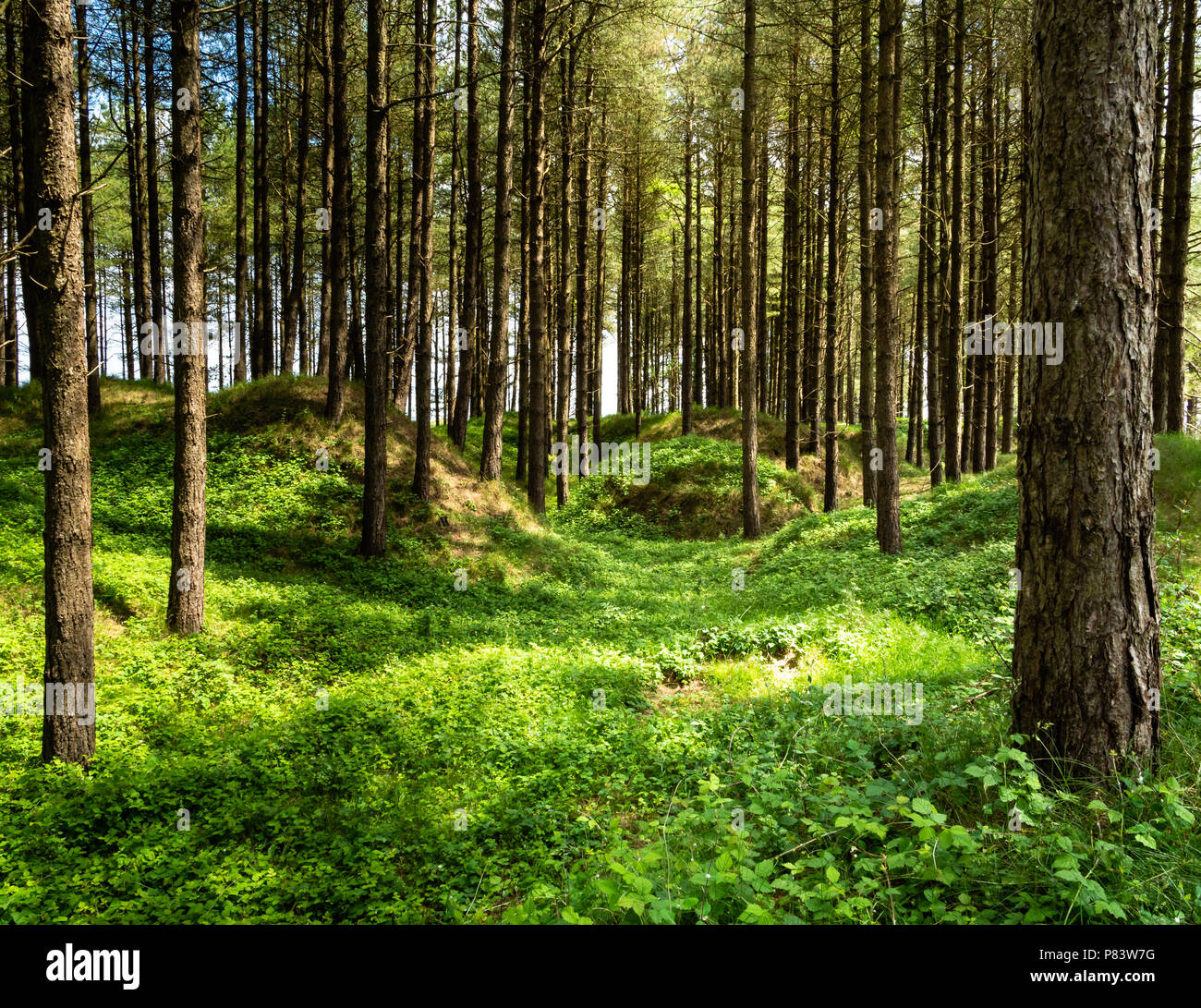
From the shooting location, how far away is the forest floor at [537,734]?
3.42 meters

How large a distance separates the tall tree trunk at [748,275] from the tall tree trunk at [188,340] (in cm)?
1115

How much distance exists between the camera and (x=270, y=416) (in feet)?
50.0

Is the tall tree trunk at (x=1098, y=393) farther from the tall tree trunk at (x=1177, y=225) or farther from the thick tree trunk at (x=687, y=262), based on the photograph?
the thick tree trunk at (x=687, y=262)

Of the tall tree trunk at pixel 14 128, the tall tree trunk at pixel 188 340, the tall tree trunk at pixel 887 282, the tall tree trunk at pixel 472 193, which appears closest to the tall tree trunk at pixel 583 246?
the tall tree trunk at pixel 472 193

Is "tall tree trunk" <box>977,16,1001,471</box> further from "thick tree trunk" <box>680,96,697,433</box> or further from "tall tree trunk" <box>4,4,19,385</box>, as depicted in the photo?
"tall tree trunk" <box>4,4,19,385</box>

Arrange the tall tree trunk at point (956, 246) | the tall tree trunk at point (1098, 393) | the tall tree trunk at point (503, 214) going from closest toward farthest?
the tall tree trunk at point (1098, 393), the tall tree trunk at point (956, 246), the tall tree trunk at point (503, 214)

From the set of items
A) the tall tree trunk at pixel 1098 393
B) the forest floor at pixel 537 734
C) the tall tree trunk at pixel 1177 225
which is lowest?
the forest floor at pixel 537 734

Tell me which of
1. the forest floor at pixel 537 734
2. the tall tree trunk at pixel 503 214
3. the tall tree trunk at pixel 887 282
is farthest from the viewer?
the tall tree trunk at pixel 503 214

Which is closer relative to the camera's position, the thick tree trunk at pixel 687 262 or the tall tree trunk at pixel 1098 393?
the tall tree trunk at pixel 1098 393

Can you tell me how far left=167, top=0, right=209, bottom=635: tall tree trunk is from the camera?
842 cm

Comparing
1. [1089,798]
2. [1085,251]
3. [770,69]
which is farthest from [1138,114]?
[770,69]

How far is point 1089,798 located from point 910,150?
73.6 ft
